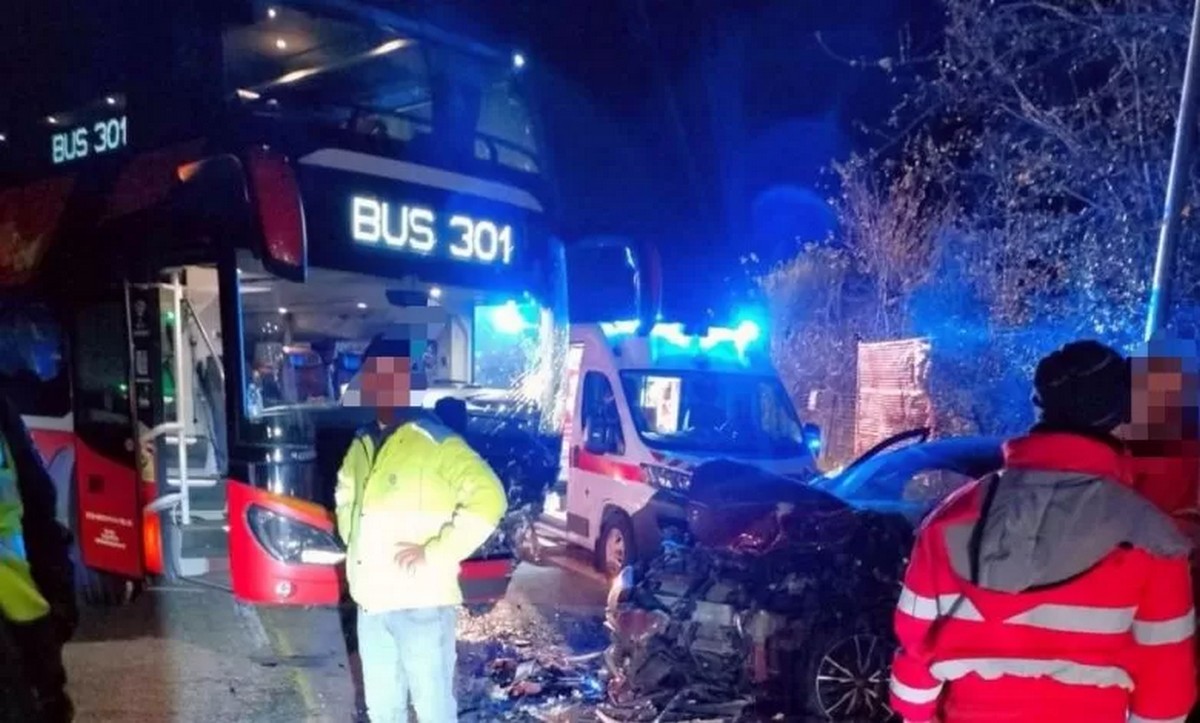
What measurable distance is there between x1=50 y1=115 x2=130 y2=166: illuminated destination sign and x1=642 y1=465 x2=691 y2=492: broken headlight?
4891 millimetres

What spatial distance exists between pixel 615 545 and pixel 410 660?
5569 millimetres

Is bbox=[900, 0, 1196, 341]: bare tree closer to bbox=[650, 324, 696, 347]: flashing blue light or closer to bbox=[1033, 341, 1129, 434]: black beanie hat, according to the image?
bbox=[650, 324, 696, 347]: flashing blue light

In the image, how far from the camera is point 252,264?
5582 millimetres

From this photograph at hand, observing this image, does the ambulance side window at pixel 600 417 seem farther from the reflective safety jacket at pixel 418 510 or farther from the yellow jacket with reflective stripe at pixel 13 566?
the yellow jacket with reflective stripe at pixel 13 566

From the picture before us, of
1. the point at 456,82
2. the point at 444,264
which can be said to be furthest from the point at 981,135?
the point at 444,264

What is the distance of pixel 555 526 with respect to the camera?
11.1 metres

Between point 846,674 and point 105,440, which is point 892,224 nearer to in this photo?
point 846,674

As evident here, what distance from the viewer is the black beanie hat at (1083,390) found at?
7.42 ft

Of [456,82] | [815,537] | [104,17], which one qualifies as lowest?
[815,537]

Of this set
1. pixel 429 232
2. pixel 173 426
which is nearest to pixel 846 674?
pixel 429 232

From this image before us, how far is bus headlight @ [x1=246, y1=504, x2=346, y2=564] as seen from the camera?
5781 millimetres

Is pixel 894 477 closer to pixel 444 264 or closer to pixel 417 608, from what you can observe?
pixel 444 264

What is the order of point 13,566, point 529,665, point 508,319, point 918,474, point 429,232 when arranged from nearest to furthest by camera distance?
point 13,566
point 429,232
point 529,665
point 508,319
point 918,474

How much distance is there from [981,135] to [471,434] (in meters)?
7.56
